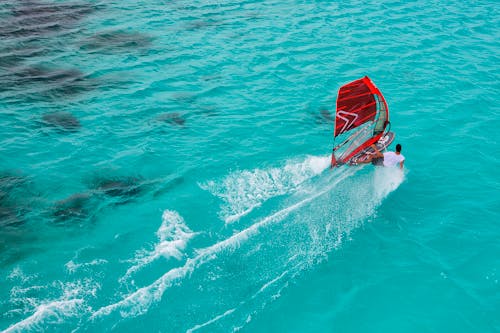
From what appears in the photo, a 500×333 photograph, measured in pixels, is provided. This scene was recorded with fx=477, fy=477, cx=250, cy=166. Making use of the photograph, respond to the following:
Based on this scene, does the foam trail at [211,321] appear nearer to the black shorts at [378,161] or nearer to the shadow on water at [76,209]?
the shadow on water at [76,209]

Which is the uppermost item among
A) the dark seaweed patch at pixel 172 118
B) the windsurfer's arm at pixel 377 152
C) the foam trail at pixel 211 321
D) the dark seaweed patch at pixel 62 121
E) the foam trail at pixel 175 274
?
the dark seaweed patch at pixel 62 121

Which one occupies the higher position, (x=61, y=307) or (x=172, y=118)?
(x=172, y=118)

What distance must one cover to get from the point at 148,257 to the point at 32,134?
12193 mm

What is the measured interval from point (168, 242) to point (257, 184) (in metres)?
5.68

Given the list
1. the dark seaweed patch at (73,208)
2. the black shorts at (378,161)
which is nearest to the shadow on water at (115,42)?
the dark seaweed patch at (73,208)

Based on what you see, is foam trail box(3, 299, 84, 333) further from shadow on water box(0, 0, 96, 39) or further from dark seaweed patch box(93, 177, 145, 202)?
shadow on water box(0, 0, 96, 39)

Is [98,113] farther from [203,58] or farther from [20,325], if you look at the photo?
[20,325]

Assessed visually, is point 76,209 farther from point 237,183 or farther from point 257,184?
point 257,184

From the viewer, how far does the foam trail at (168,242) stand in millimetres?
19428

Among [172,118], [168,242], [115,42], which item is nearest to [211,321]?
[168,242]

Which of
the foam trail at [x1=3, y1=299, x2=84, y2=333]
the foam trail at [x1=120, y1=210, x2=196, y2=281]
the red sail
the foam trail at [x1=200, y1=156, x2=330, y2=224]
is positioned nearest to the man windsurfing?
the red sail

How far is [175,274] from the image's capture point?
18828 millimetres

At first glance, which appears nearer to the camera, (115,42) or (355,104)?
(355,104)

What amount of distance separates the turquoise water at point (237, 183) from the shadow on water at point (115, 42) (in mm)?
190
